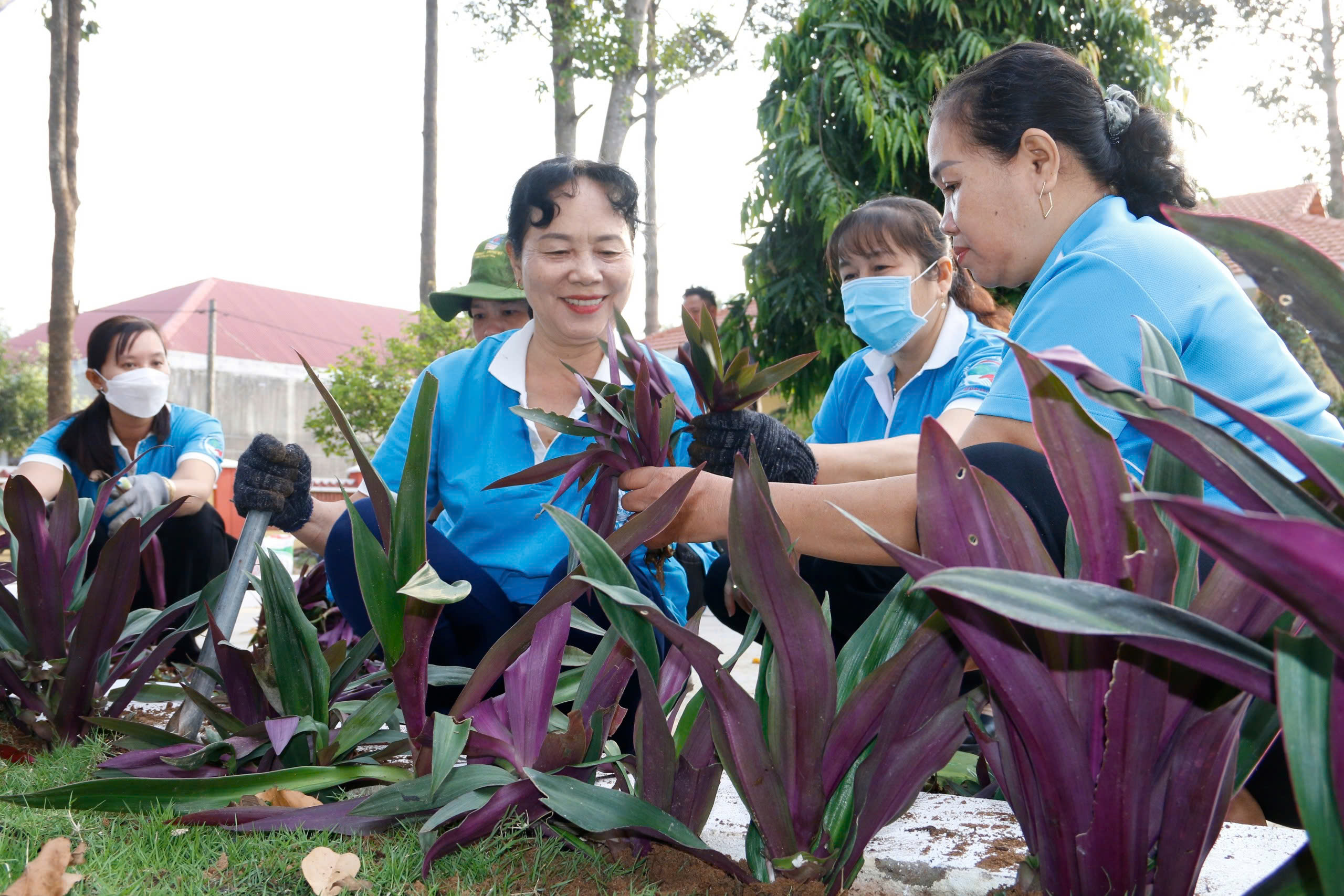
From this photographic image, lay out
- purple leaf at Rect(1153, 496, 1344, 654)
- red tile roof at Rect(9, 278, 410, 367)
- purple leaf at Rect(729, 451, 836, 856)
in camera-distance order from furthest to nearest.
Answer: red tile roof at Rect(9, 278, 410, 367) → purple leaf at Rect(729, 451, 836, 856) → purple leaf at Rect(1153, 496, 1344, 654)

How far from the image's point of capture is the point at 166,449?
3920mm

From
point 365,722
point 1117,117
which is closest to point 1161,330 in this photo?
point 1117,117

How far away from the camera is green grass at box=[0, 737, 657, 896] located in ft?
3.97

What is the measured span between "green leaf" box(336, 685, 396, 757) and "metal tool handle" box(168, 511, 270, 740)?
1.57 ft

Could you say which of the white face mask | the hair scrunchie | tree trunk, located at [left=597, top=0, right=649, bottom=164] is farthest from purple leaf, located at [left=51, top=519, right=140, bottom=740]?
tree trunk, located at [left=597, top=0, right=649, bottom=164]

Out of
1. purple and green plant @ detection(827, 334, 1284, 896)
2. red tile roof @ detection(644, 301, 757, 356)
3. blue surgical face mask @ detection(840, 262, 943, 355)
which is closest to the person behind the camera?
purple and green plant @ detection(827, 334, 1284, 896)

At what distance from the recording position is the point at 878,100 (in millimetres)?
7172

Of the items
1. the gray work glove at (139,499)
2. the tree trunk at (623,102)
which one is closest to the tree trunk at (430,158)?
the tree trunk at (623,102)

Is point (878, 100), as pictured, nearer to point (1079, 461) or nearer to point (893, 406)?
point (893, 406)

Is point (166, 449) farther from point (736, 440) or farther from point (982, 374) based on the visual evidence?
point (982, 374)

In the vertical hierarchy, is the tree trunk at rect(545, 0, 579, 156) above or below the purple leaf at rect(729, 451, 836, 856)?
above

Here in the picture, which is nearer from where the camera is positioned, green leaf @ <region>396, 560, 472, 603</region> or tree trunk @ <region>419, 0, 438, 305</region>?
green leaf @ <region>396, 560, 472, 603</region>

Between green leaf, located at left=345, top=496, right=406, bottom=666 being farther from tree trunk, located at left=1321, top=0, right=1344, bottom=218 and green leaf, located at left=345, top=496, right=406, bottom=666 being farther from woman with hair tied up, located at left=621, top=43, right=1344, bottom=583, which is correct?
tree trunk, located at left=1321, top=0, right=1344, bottom=218

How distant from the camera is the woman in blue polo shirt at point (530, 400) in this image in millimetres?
2527
